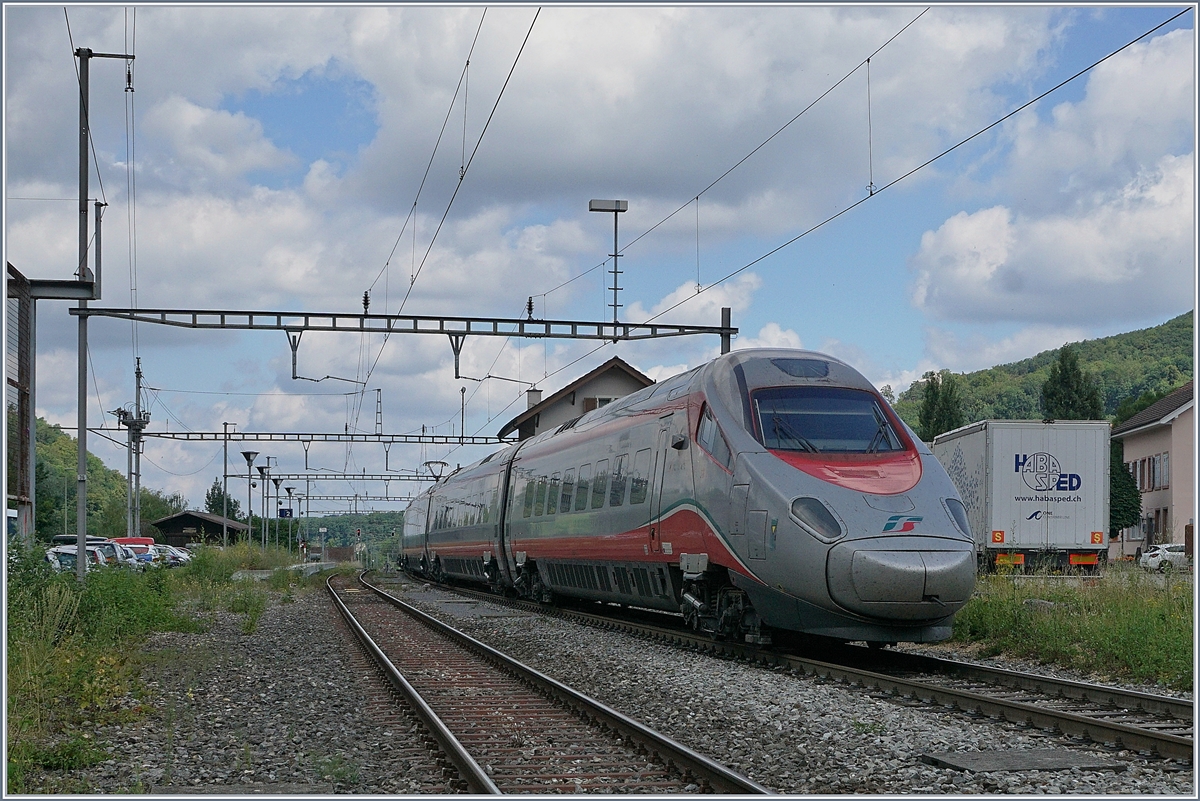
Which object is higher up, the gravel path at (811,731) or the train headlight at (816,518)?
the train headlight at (816,518)

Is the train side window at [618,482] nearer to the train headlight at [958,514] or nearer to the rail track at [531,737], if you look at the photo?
the rail track at [531,737]

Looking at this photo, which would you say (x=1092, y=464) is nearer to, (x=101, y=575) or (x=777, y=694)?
(x=777, y=694)

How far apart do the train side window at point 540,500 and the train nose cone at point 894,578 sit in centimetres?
1152

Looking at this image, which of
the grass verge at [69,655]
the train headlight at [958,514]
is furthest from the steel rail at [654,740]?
the train headlight at [958,514]

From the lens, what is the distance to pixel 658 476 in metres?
16.6

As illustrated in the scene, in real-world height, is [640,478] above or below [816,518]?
above

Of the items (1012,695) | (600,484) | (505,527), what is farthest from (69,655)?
(505,527)

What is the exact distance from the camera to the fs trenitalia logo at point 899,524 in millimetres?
12537

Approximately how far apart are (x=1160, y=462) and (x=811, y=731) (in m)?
51.0

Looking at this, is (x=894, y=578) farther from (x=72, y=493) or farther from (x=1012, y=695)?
(x=72, y=493)

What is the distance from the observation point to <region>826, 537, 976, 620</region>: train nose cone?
12234 millimetres

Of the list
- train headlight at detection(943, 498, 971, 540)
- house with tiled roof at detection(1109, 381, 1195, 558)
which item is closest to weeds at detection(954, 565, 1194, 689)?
train headlight at detection(943, 498, 971, 540)

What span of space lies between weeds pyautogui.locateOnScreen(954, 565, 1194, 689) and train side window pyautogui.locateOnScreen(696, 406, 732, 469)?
4166mm

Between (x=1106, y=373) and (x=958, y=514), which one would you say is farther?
(x=1106, y=373)
